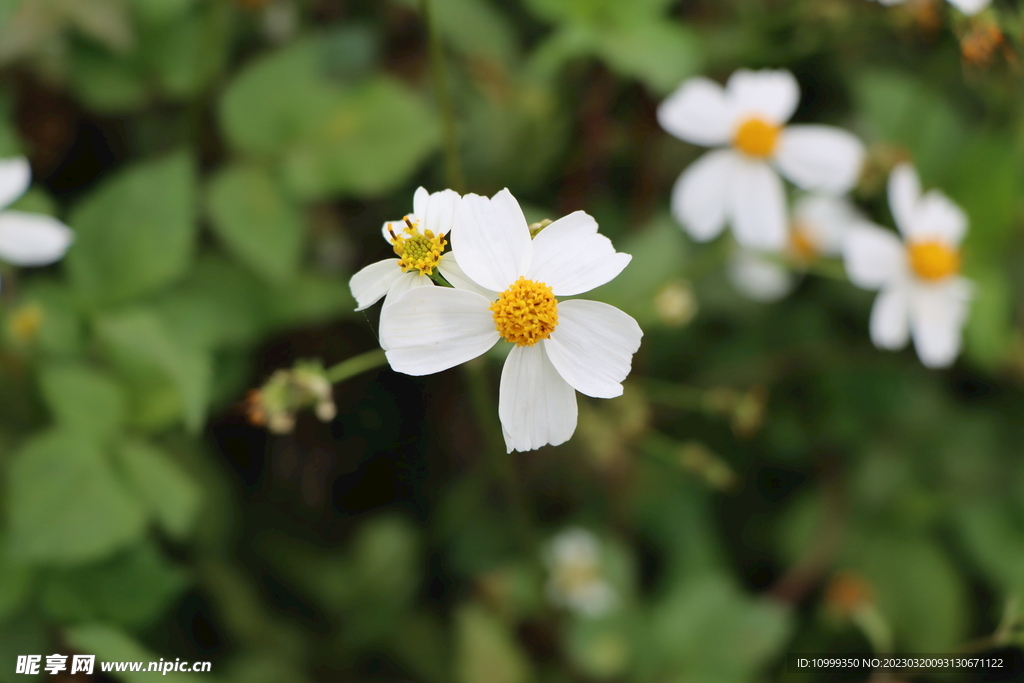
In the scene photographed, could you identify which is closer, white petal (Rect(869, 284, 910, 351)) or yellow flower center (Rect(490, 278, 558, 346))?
yellow flower center (Rect(490, 278, 558, 346))

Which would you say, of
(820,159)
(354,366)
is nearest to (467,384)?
(354,366)

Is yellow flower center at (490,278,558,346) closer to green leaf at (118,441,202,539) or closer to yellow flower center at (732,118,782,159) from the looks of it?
green leaf at (118,441,202,539)

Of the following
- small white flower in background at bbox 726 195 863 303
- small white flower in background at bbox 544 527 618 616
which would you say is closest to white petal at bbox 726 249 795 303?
small white flower in background at bbox 726 195 863 303

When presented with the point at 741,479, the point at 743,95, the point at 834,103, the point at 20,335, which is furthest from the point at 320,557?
the point at 834,103

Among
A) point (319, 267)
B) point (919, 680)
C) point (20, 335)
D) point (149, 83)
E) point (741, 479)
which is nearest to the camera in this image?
point (20, 335)

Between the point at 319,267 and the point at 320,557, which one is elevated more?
the point at 319,267

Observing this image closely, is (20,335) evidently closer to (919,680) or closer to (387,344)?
(387,344)
